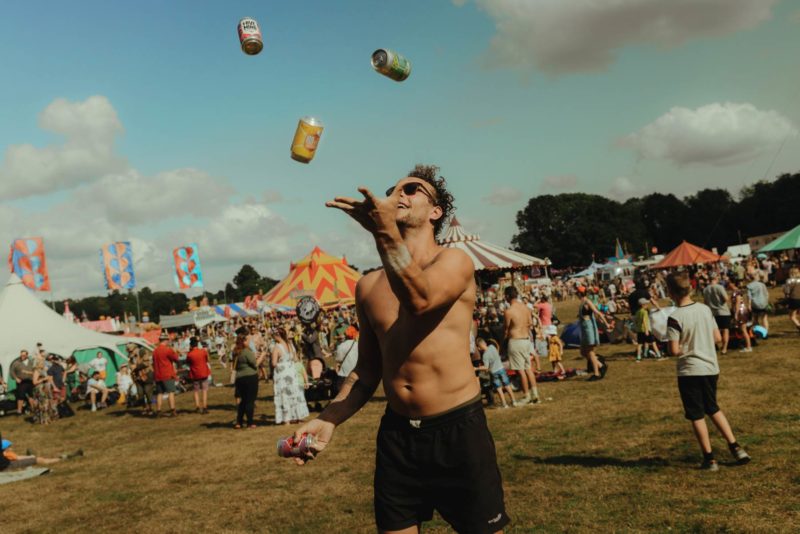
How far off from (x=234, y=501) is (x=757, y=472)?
562 centimetres

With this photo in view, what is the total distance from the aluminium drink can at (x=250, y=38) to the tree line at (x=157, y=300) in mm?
132537

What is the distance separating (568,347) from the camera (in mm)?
19562

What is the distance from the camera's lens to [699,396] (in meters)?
5.88

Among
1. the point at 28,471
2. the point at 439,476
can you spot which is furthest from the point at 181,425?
the point at 439,476

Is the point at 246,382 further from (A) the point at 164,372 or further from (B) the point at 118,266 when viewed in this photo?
(B) the point at 118,266

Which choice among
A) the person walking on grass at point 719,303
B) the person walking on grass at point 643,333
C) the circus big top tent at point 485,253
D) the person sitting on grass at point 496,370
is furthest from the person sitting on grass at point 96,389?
the person walking on grass at point 719,303

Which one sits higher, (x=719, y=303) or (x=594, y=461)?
(x=719, y=303)

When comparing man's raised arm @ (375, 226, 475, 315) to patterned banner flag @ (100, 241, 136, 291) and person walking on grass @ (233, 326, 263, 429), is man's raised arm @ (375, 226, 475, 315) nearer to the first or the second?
person walking on grass @ (233, 326, 263, 429)

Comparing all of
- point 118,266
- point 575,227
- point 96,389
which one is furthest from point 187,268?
point 575,227

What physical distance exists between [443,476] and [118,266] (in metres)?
36.3

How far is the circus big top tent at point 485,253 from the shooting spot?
840 inches

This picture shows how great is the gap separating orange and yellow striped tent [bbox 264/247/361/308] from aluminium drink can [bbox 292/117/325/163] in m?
21.1

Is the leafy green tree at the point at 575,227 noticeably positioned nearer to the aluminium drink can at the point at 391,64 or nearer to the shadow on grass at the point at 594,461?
the shadow on grass at the point at 594,461

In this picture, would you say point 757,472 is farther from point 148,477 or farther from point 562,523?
point 148,477
